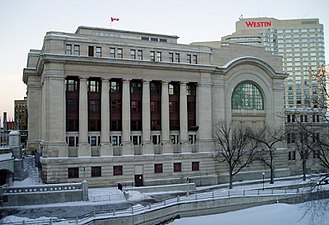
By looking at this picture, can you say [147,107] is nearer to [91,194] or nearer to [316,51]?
[91,194]

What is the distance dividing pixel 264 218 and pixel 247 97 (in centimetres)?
2571

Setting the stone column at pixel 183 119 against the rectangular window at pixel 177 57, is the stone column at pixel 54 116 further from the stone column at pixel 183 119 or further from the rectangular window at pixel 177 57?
the rectangular window at pixel 177 57

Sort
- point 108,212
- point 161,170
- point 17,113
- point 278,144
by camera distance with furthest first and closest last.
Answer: point 17,113 → point 278,144 → point 161,170 → point 108,212

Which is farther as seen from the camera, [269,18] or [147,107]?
[269,18]

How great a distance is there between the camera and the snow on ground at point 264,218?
3247 cm

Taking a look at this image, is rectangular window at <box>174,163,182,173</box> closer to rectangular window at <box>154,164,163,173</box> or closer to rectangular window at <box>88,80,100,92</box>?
rectangular window at <box>154,164,163,173</box>

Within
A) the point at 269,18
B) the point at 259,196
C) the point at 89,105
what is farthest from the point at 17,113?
the point at 259,196

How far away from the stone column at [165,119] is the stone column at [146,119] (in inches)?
78.9

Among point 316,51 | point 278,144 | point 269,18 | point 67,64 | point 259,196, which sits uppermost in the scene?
point 269,18

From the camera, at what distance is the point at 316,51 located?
145m

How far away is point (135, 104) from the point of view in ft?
157

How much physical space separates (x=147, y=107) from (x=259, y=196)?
59.3 ft

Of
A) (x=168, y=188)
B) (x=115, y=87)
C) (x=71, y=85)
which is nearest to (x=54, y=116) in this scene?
(x=71, y=85)

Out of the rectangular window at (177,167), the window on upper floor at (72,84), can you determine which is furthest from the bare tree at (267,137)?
the window on upper floor at (72,84)
